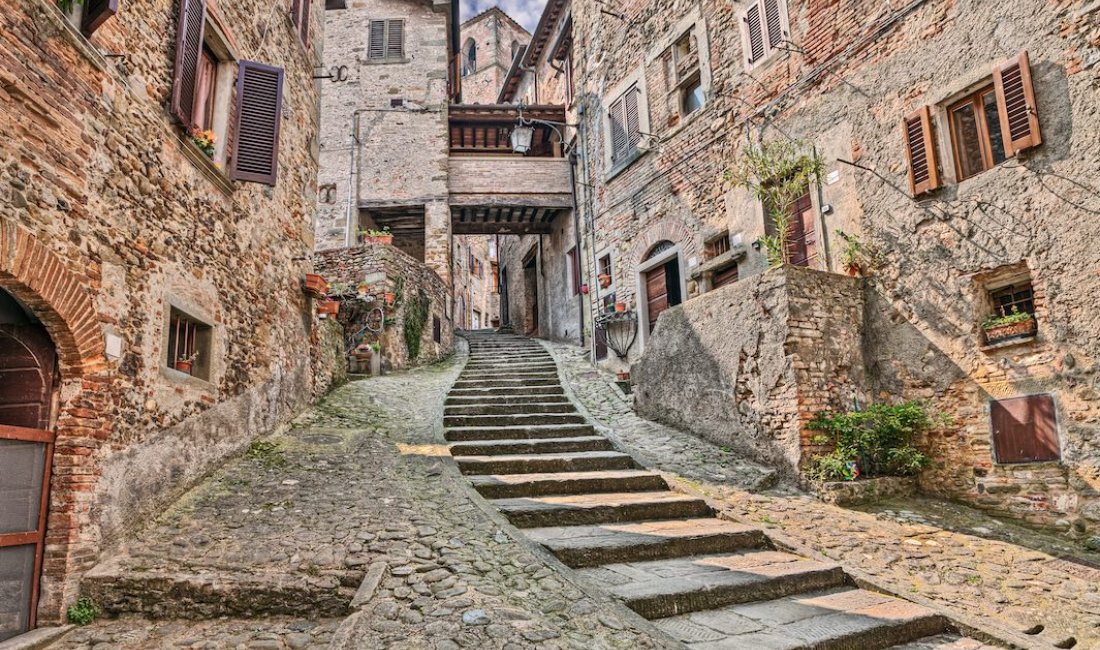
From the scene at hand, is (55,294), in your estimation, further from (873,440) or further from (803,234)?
(803,234)

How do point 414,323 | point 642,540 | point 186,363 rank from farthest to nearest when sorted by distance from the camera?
1. point 414,323
2. point 186,363
3. point 642,540

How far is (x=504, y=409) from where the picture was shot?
8742 mm

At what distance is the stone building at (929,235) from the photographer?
5848 mm

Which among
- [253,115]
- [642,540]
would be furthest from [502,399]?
[253,115]

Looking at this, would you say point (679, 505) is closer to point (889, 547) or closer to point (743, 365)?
point (889, 547)

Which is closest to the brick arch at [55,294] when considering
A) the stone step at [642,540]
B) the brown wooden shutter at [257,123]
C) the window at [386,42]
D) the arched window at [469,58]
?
the brown wooden shutter at [257,123]

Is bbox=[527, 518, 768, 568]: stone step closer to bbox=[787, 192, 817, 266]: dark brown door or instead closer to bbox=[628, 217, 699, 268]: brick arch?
bbox=[787, 192, 817, 266]: dark brown door

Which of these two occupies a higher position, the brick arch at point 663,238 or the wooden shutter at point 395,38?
the wooden shutter at point 395,38

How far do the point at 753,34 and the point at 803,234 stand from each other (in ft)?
11.4

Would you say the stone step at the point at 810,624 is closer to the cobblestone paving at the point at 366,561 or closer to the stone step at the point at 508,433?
the cobblestone paving at the point at 366,561

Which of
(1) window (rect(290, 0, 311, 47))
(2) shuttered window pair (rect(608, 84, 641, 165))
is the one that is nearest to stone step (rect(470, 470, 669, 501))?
(1) window (rect(290, 0, 311, 47))

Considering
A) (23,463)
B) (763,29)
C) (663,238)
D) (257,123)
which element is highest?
(763,29)

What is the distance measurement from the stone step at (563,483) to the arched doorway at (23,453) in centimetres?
314

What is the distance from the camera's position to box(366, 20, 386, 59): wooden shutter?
59.3 ft
